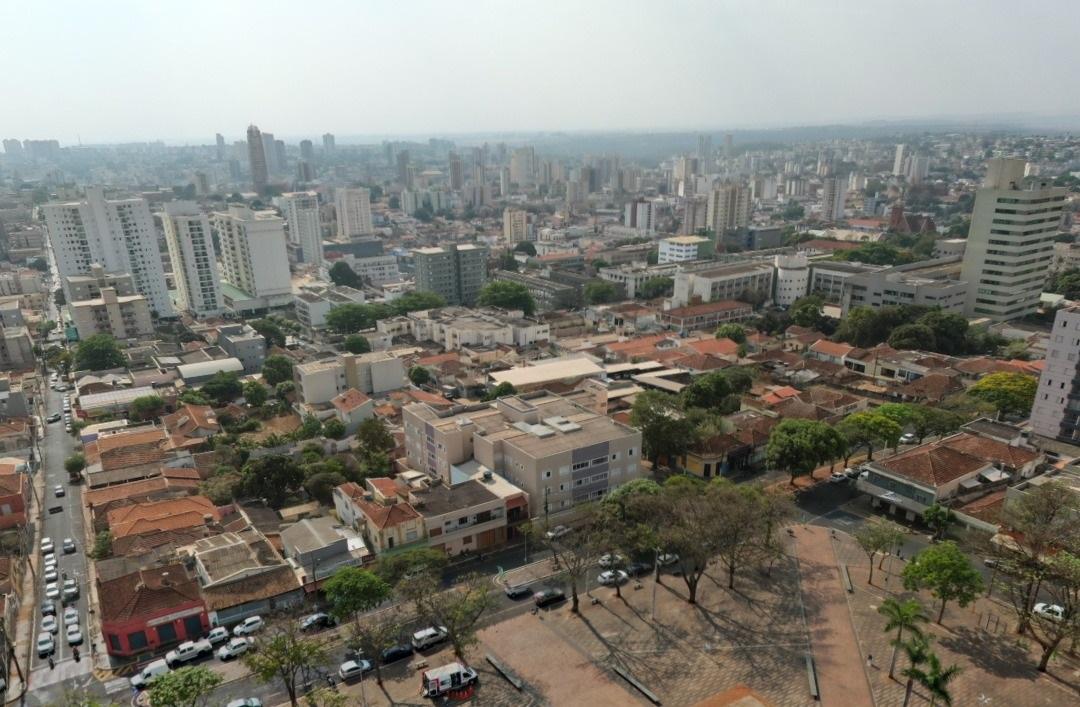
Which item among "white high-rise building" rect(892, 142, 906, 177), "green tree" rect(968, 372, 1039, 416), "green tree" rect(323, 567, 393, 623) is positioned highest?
"white high-rise building" rect(892, 142, 906, 177)

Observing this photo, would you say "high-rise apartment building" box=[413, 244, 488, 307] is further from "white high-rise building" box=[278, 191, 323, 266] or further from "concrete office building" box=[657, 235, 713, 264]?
"white high-rise building" box=[278, 191, 323, 266]

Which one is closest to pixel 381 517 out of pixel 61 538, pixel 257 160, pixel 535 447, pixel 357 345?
pixel 535 447

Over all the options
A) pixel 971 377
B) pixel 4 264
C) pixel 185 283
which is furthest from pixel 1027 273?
pixel 4 264

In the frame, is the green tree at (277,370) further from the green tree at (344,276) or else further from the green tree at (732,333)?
the green tree at (344,276)

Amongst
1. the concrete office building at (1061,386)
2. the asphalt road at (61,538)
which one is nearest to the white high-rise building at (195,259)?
the asphalt road at (61,538)

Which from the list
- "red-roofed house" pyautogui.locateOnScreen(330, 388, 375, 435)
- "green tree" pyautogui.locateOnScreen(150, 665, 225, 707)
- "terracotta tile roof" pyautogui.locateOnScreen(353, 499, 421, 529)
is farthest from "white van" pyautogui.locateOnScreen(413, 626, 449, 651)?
"red-roofed house" pyautogui.locateOnScreen(330, 388, 375, 435)

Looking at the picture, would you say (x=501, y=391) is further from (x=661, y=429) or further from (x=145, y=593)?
(x=145, y=593)
